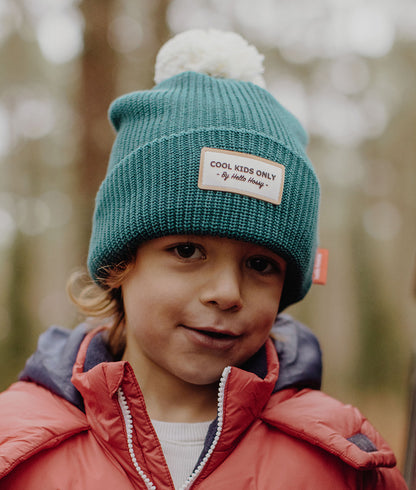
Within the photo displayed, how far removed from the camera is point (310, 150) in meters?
4.52

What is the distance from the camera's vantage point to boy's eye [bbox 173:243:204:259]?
1.24 m

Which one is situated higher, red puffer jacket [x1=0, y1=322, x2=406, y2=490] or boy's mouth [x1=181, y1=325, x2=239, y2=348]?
boy's mouth [x1=181, y1=325, x2=239, y2=348]

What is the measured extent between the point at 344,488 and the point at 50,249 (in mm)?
3972

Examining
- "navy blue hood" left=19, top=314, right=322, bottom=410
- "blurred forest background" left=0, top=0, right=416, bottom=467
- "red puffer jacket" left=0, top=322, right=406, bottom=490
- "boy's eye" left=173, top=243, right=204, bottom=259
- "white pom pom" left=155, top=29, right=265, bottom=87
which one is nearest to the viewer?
"red puffer jacket" left=0, top=322, right=406, bottom=490

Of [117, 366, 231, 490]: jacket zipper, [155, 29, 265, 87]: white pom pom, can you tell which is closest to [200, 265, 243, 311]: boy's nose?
[117, 366, 231, 490]: jacket zipper

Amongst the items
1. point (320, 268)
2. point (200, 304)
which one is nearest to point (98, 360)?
point (200, 304)

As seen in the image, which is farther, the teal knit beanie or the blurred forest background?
the blurred forest background

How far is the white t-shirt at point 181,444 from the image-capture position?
1.20 m

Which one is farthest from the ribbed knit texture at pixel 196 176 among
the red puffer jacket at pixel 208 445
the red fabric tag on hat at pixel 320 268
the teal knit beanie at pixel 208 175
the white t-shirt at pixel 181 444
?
the white t-shirt at pixel 181 444

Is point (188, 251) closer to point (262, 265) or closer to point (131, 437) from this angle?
point (262, 265)

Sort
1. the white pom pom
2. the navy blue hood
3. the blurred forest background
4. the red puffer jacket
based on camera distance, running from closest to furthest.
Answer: the red puffer jacket < the navy blue hood < the white pom pom < the blurred forest background

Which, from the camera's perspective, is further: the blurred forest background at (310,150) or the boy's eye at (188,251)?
the blurred forest background at (310,150)

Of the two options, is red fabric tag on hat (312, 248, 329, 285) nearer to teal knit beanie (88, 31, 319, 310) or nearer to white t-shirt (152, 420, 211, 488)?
teal knit beanie (88, 31, 319, 310)

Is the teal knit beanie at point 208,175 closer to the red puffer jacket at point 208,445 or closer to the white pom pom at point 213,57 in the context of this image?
the white pom pom at point 213,57
